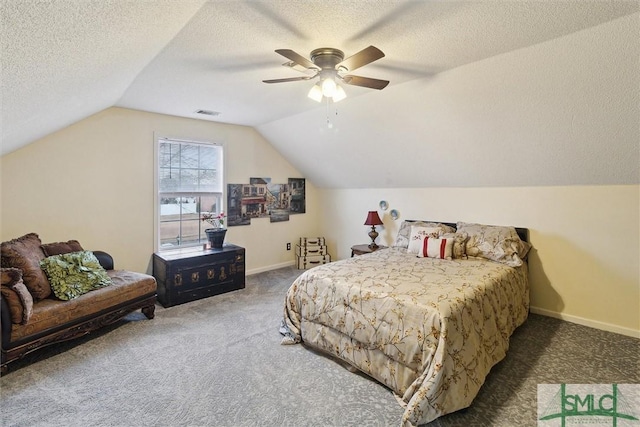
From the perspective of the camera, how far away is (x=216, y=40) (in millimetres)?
2082

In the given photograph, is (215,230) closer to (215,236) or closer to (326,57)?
(215,236)

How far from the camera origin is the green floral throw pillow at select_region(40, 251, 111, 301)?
2660mm

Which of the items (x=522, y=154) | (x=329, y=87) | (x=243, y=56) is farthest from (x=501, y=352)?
(x=243, y=56)

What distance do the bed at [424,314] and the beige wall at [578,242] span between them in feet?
0.85

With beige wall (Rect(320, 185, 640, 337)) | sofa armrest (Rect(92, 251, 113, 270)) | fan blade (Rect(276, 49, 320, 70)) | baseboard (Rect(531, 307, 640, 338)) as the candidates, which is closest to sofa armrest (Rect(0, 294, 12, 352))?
sofa armrest (Rect(92, 251, 113, 270))

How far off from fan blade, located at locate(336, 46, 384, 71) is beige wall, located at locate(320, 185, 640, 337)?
2570mm

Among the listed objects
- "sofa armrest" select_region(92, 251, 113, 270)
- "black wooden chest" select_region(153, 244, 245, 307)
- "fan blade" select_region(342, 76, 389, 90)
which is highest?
"fan blade" select_region(342, 76, 389, 90)

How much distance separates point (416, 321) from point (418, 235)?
6.02ft

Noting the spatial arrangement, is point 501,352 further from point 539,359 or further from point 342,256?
point 342,256

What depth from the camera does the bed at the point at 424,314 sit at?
1.90 m

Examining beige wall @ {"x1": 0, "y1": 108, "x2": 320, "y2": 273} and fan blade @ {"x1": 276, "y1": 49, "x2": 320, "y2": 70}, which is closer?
fan blade @ {"x1": 276, "y1": 49, "x2": 320, "y2": 70}

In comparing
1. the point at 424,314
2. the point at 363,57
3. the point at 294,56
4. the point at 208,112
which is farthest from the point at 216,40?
the point at 424,314

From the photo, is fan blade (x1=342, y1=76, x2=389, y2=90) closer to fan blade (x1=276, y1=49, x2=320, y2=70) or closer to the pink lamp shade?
fan blade (x1=276, y1=49, x2=320, y2=70)

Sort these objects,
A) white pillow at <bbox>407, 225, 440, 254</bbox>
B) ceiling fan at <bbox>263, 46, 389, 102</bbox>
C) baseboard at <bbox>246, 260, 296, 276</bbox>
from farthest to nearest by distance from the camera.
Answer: baseboard at <bbox>246, 260, 296, 276</bbox> < white pillow at <bbox>407, 225, 440, 254</bbox> < ceiling fan at <bbox>263, 46, 389, 102</bbox>
